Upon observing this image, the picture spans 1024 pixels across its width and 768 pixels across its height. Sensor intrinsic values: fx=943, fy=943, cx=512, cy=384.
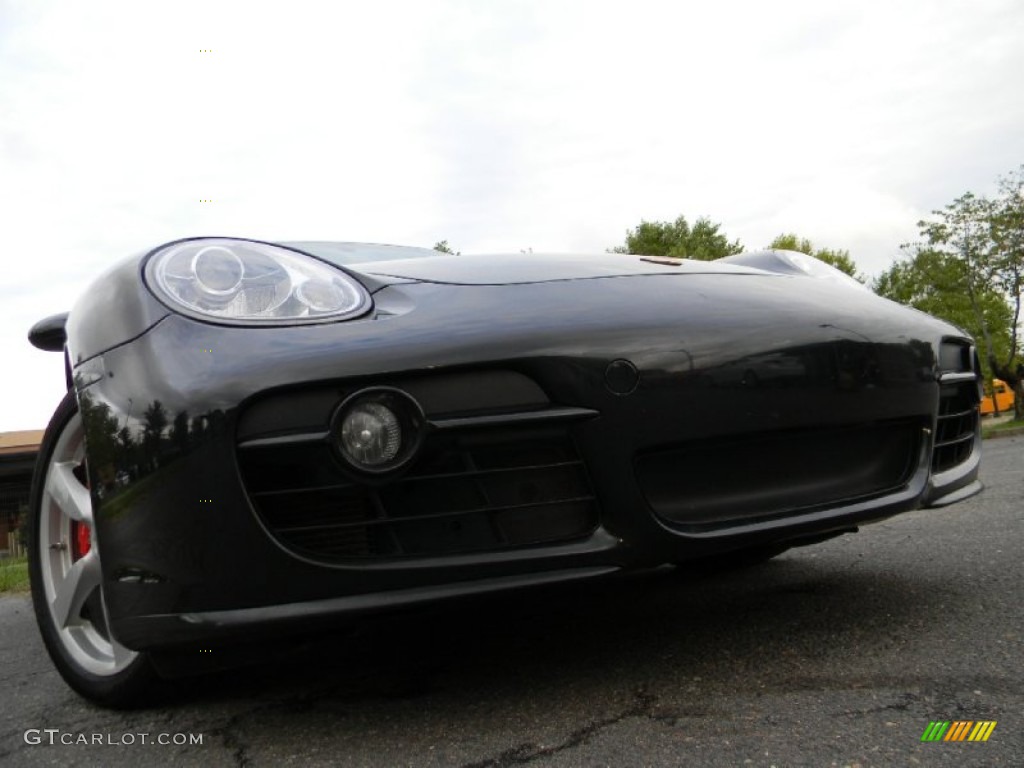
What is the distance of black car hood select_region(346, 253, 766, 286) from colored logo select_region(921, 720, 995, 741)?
1062mm

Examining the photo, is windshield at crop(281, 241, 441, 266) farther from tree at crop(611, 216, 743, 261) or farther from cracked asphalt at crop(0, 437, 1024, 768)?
tree at crop(611, 216, 743, 261)

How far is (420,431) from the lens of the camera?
1.59 meters

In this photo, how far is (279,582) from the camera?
1.60 meters

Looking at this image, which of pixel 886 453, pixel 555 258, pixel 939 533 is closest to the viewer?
pixel 886 453

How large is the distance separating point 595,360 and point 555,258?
67cm

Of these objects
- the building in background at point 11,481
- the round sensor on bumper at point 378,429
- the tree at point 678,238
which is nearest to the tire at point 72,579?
the round sensor on bumper at point 378,429

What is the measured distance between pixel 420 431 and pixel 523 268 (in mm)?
639

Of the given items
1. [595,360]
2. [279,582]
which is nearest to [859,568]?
[595,360]

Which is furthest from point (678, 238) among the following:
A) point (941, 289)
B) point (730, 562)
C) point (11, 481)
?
point (730, 562)

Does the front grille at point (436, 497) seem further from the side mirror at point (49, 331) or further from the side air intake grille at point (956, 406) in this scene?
the side mirror at point (49, 331)

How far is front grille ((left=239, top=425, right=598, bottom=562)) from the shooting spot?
1605mm

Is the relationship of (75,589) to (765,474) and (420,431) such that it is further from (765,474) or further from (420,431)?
(765,474)

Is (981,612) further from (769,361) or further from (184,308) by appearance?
(184,308)

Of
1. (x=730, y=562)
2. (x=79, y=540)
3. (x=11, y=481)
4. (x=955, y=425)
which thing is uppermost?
(x=955, y=425)
